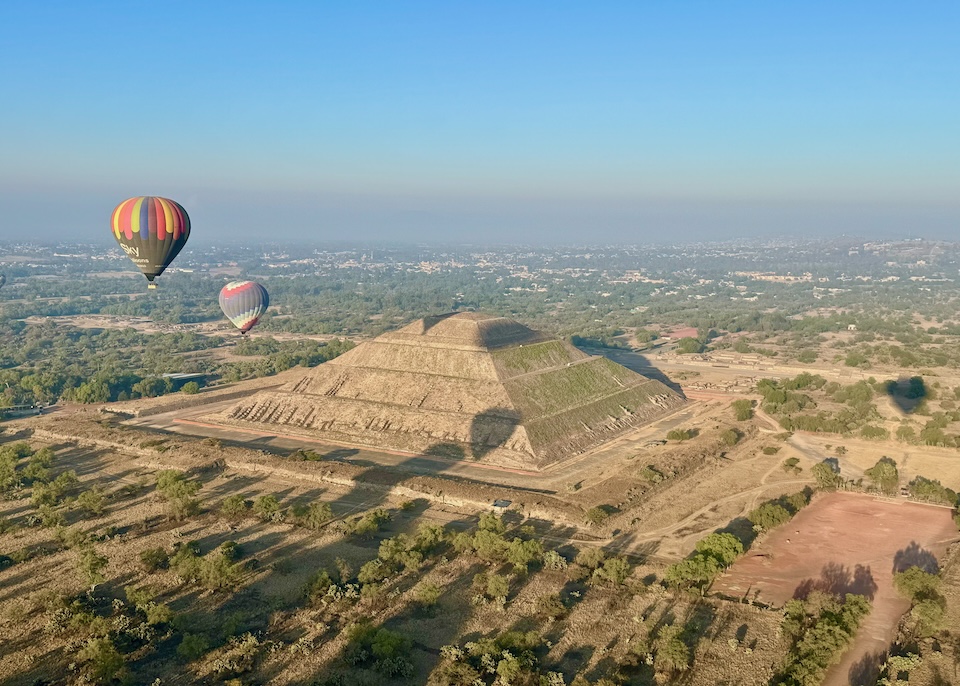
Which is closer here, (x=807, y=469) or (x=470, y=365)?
(x=807, y=469)

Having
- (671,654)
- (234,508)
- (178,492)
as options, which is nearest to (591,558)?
(671,654)

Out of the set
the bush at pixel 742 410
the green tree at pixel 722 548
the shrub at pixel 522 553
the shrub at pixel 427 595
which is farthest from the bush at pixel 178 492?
the bush at pixel 742 410

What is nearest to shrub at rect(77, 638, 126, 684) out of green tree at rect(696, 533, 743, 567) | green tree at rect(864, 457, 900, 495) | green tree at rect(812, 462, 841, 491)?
green tree at rect(696, 533, 743, 567)

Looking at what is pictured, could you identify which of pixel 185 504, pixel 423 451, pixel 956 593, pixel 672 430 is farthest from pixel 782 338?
pixel 185 504

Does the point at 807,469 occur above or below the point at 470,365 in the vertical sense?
below

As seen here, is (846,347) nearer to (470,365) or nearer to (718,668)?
(470,365)

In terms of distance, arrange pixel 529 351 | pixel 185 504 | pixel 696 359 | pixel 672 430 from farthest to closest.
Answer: pixel 696 359 → pixel 529 351 → pixel 672 430 → pixel 185 504

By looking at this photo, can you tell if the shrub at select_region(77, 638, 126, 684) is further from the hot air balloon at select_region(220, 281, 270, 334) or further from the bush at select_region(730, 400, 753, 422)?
the bush at select_region(730, 400, 753, 422)
